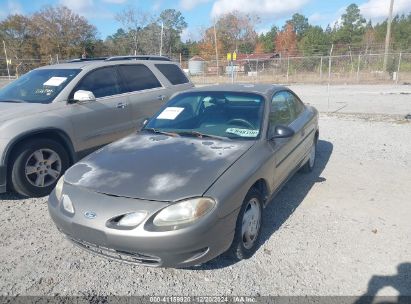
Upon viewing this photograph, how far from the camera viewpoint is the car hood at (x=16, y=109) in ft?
13.7

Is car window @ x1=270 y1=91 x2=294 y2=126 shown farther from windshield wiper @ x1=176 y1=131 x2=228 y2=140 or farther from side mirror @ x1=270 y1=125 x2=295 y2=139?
windshield wiper @ x1=176 y1=131 x2=228 y2=140

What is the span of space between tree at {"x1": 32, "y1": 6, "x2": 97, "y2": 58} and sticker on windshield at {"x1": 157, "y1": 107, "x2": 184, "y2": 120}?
169ft

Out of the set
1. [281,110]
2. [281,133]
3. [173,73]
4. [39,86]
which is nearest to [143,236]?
[281,133]

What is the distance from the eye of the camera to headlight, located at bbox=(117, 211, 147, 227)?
2.45m

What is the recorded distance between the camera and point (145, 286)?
270 cm

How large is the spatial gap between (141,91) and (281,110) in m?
2.77

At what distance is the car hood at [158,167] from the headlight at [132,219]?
0.13 metres

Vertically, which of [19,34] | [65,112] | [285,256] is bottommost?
[285,256]

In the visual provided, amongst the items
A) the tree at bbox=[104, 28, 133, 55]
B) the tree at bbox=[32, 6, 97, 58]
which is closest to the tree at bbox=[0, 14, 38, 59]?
the tree at bbox=[32, 6, 97, 58]

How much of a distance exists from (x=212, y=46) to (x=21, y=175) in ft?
197

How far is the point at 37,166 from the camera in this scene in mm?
4355

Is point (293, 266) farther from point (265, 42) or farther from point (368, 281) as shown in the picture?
point (265, 42)

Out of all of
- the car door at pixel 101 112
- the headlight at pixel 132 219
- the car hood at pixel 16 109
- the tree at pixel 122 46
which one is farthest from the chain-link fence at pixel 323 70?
the tree at pixel 122 46

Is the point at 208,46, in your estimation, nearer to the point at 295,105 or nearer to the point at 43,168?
the point at 295,105
